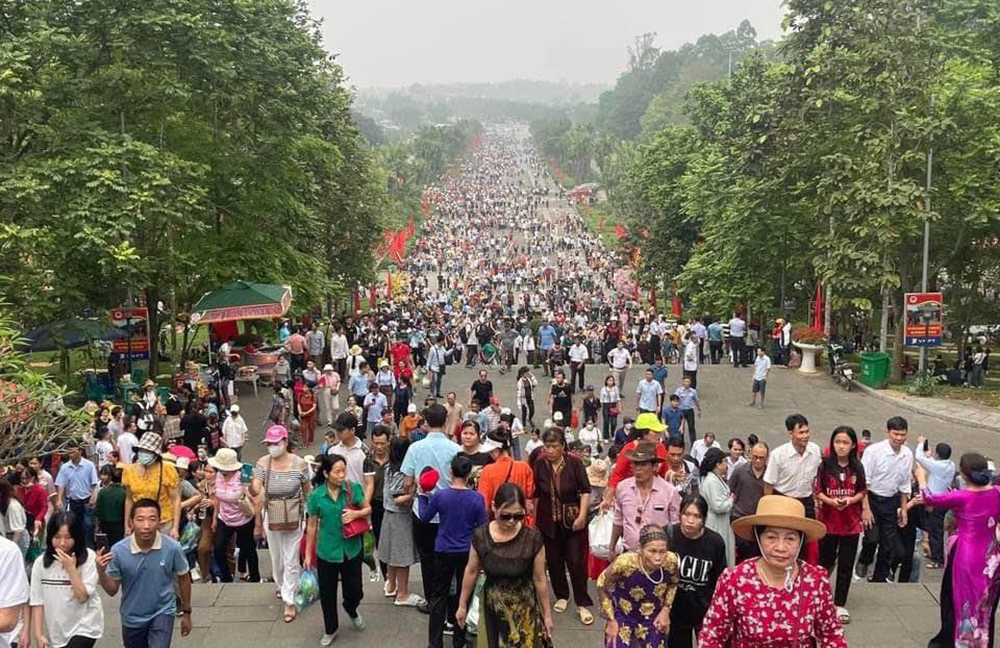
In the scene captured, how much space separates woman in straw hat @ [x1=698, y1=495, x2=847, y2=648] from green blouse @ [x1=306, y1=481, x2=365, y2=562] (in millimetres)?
2864

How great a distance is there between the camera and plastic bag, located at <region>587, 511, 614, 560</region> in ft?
20.8

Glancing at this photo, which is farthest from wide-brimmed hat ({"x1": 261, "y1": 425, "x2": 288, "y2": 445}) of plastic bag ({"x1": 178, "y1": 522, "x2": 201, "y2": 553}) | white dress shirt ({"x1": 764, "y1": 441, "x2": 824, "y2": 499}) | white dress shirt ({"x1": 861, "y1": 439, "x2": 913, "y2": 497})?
white dress shirt ({"x1": 861, "y1": 439, "x2": 913, "y2": 497})

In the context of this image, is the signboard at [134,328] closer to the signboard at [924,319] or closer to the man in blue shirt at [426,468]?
the man in blue shirt at [426,468]

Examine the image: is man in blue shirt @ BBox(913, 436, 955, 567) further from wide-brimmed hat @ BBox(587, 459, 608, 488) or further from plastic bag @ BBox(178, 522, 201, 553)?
plastic bag @ BBox(178, 522, 201, 553)

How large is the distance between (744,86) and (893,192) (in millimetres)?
11407

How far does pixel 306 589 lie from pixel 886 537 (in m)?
4.54

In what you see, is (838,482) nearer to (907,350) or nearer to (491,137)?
(907,350)

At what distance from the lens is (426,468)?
5.96m

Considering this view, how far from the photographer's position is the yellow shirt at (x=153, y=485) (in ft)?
21.3

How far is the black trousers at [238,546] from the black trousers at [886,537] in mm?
5128

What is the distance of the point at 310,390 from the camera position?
15133 mm

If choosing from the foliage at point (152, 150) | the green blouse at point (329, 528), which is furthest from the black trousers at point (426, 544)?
the foliage at point (152, 150)

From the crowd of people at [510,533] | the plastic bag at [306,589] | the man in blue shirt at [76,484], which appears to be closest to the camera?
the crowd of people at [510,533]

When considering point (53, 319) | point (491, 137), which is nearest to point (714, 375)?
point (53, 319)
